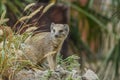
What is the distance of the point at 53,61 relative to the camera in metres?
4.75

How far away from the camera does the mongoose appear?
188 inches

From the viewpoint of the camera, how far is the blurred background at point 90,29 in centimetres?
752

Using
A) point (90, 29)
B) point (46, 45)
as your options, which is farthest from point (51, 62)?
point (90, 29)

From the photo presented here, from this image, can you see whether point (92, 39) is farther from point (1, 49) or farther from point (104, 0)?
point (1, 49)

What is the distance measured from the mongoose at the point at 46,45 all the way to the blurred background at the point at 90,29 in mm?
2144

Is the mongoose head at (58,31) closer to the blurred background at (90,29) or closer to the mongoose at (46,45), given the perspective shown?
the mongoose at (46,45)

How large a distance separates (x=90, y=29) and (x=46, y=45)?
371cm

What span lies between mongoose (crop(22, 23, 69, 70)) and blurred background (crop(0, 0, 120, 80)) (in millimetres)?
2144

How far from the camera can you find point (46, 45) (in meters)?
4.95

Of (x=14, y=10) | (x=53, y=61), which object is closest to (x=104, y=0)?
(x=14, y=10)

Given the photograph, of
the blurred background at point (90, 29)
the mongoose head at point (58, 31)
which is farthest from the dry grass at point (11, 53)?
the blurred background at point (90, 29)

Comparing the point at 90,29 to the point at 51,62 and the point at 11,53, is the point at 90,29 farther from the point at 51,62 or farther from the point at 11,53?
the point at 11,53

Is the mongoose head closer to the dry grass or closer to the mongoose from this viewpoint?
the mongoose

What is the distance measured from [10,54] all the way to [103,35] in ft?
13.6
